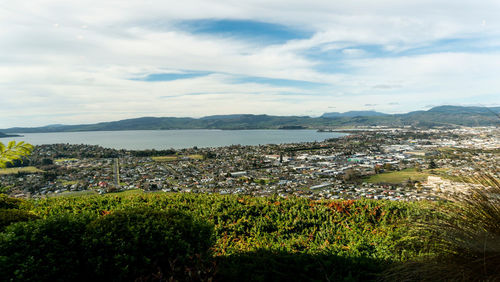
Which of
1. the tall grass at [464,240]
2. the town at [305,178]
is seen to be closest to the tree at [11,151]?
the town at [305,178]

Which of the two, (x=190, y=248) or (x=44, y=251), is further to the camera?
(x=190, y=248)

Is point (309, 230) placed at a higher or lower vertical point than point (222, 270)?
lower

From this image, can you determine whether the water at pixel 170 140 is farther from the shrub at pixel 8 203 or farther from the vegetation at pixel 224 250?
the vegetation at pixel 224 250

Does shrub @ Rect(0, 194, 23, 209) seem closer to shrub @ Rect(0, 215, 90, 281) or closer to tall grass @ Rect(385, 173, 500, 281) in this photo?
shrub @ Rect(0, 215, 90, 281)

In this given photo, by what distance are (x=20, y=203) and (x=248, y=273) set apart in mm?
5025

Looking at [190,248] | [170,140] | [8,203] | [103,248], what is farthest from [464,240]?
[170,140]

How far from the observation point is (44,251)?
2.99 meters

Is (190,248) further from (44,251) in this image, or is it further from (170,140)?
(170,140)

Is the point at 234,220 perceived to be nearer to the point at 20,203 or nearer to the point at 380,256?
the point at 380,256

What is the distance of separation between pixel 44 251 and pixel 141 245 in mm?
1025

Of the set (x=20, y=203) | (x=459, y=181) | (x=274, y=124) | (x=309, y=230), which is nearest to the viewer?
(x=459, y=181)

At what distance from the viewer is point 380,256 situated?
4160mm

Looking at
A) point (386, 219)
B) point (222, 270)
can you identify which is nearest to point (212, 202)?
point (222, 270)

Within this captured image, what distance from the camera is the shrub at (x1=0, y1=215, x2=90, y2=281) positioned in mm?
2715
